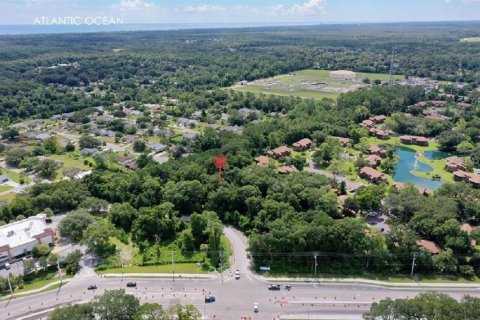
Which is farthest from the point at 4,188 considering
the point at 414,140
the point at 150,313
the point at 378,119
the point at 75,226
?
the point at 378,119

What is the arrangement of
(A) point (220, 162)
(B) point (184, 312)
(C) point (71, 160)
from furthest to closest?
(C) point (71, 160)
(A) point (220, 162)
(B) point (184, 312)

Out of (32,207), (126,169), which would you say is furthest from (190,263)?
(126,169)

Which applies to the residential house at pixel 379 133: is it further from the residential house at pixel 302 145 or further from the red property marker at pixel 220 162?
the red property marker at pixel 220 162

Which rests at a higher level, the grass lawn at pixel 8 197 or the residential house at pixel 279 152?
the residential house at pixel 279 152

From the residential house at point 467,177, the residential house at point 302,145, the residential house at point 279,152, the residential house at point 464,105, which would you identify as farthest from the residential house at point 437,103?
the residential house at point 279,152

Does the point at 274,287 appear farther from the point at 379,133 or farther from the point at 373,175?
the point at 379,133

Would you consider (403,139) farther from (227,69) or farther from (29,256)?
(227,69)

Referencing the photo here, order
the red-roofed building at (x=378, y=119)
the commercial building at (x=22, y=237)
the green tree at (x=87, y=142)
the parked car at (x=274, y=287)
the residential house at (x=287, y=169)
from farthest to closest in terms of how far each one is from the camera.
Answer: the red-roofed building at (x=378, y=119)
the green tree at (x=87, y=142)
the residential house at (x=287, y=169)
the commercial building at (x=22, y=237)
the parked car at (x=274, y=287)
